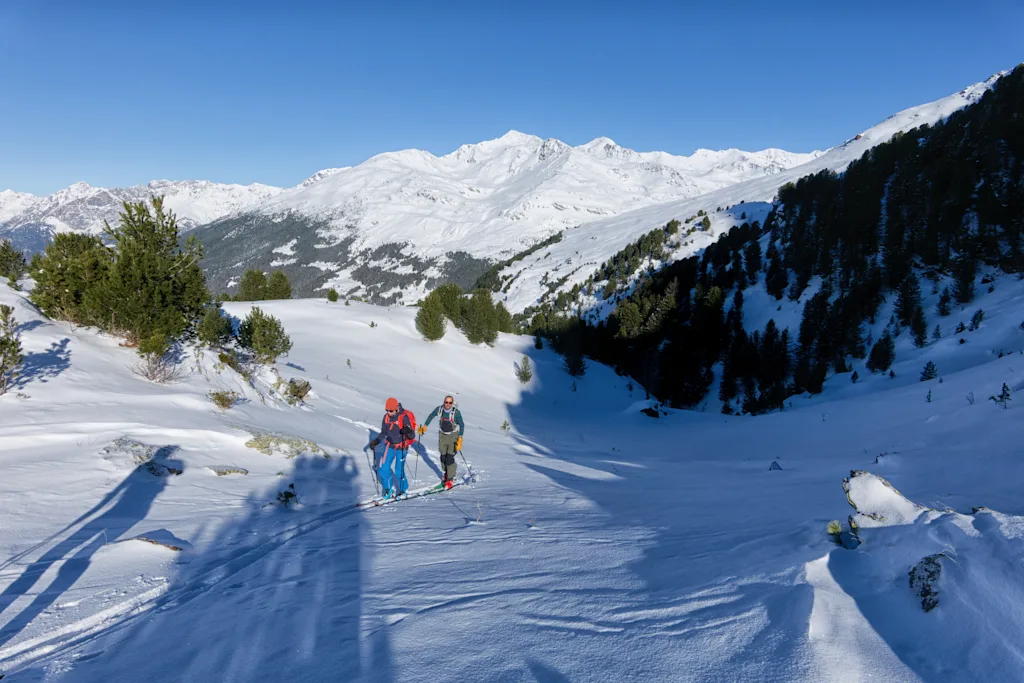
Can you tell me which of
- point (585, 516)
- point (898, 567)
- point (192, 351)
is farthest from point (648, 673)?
point (192, 351)

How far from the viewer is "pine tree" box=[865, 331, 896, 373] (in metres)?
26.2

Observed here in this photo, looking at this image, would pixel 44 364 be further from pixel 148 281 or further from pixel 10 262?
pixel 10 262

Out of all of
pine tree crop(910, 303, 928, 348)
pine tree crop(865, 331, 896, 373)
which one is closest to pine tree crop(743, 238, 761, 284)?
pine tree crop(910, 303, 928, 348)

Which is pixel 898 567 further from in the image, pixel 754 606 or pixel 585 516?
pixel 585 516

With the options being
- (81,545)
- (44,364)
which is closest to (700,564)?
(81,545)

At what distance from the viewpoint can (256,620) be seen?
3770 mm

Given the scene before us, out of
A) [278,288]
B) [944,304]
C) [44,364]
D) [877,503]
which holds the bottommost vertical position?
[877,503]

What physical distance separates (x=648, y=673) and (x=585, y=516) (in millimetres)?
3733

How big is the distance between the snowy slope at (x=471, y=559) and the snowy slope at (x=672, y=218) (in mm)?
66098

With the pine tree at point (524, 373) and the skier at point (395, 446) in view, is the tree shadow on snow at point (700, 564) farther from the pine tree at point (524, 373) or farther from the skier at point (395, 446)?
the pine tree at point (524, 373)

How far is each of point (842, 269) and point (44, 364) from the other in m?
43.9

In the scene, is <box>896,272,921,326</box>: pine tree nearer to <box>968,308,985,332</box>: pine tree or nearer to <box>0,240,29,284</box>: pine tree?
<box>968,308,985,332</box>: pine tree

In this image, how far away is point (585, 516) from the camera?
644 cm

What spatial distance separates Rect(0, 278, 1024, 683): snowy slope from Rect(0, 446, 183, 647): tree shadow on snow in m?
0.02
